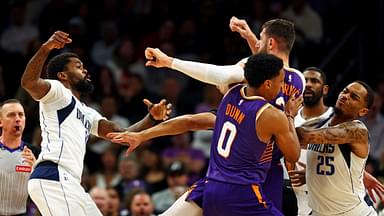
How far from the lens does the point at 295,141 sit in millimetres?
7918

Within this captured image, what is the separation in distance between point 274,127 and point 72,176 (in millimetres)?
1921

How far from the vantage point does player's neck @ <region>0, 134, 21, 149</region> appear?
9.71 meters

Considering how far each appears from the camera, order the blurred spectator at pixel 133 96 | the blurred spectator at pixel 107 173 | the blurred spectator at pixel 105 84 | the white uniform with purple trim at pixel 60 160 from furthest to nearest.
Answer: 1. the blurred spectator at pixel 105 84
2. the blurred spectator at pixel 133 96
3. the blurred spectator at pixel 107 173
4. the white uniform with purple trim at pixel 60 160

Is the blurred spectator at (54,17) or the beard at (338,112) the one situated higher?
the blurred spectator at (54,17)

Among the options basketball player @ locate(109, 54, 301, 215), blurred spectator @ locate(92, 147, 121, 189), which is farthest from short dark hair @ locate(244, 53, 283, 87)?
blurred spectator @ locate(92, 147, 121, 189)

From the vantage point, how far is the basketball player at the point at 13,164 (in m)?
9.61

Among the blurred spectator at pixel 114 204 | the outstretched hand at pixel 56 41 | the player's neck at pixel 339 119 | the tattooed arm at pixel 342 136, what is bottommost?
the blurred spectator at pixel 114 204

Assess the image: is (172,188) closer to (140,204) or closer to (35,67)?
(140,204)

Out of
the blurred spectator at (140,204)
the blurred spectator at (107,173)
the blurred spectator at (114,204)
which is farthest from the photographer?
the blurred spectator at (107,173)

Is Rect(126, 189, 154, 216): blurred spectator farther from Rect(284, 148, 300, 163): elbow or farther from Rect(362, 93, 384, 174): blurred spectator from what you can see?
Rect(284, 148, 300, 163): elbow

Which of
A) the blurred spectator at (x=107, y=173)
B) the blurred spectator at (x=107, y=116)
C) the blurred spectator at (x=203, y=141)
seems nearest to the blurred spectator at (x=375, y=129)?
the blurred spectator at (x=203, y=141)

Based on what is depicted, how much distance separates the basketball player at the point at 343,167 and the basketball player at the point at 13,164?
276cm

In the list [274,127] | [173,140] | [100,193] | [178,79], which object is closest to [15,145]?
[100,193]

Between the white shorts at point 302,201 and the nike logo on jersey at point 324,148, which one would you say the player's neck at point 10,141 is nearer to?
the white shorts at point 302,201
